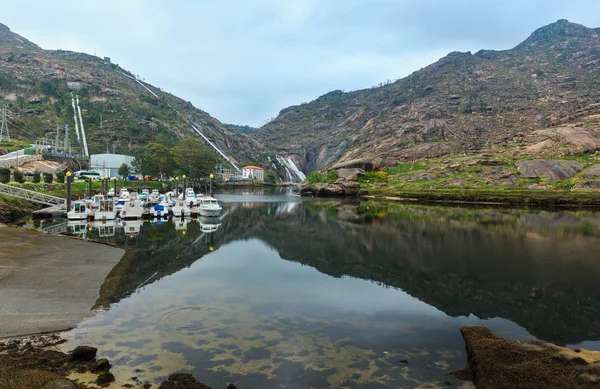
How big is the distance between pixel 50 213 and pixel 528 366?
66.7 m

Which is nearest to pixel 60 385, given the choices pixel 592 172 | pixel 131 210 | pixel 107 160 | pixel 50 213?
pixel 131 210

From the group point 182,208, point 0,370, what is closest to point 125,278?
point 0,370

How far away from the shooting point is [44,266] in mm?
25656

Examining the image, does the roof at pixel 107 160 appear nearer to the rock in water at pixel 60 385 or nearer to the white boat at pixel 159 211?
the white boat at pixel 159 211

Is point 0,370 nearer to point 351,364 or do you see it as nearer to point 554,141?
point 351,364

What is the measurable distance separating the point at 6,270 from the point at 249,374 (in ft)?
62.8

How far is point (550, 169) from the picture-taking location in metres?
107

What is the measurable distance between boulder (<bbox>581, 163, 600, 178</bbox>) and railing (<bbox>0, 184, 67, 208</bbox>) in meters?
124

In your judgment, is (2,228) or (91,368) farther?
(2,228)

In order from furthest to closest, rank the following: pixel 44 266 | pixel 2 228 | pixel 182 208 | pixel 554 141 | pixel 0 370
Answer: pixel 554 141
pixel 182 208
pixel 2 228
pixel 44 266
pixel 0 370

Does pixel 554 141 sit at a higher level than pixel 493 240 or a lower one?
higher

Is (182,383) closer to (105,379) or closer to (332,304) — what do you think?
(105,379)

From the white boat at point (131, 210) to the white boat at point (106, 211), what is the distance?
4.60 feet

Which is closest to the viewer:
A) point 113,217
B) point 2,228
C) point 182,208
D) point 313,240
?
point 2,228
